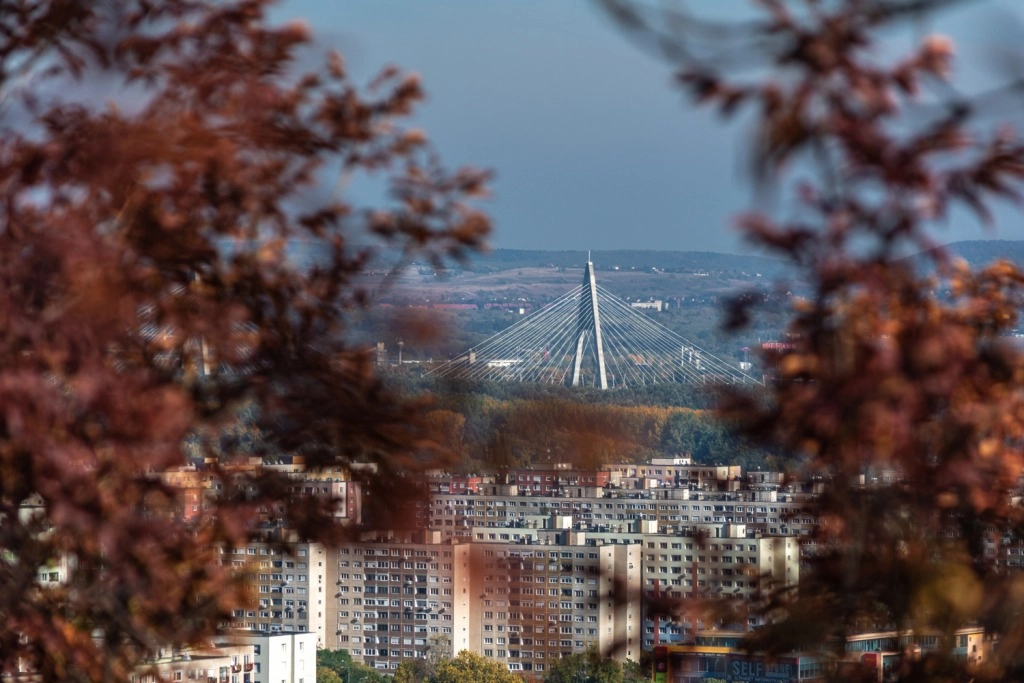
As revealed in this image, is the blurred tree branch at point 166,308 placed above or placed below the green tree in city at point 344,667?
above

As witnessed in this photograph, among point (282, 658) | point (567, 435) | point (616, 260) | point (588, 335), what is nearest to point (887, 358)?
point (282, 658)

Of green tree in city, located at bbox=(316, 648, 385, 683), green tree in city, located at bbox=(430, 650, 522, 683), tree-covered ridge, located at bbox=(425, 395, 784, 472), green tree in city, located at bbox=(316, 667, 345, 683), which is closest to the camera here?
tree-covered ridge, located at bbox=(425, 395, 784, 472)

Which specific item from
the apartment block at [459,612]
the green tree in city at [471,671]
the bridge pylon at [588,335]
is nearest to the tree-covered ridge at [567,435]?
the apartment block at [459,612]

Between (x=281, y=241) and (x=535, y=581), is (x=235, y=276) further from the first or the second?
(x=535, y=581)

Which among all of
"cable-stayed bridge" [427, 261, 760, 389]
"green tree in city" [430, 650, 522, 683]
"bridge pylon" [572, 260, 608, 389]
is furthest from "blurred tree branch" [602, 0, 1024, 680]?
"bridge pylon" [572, 260, 608, 389]

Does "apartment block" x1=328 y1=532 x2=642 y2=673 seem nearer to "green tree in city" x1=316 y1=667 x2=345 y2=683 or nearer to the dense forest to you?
"green tree in city" x1=316 y1=667 x2=345 y2=683

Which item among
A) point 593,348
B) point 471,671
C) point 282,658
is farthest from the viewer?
point 593,348

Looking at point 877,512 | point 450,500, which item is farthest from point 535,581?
point 877,512

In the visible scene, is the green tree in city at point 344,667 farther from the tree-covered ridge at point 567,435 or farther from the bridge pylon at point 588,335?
the bridge pylon at point 588,335

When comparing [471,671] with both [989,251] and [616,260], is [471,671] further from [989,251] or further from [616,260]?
[989,251]
